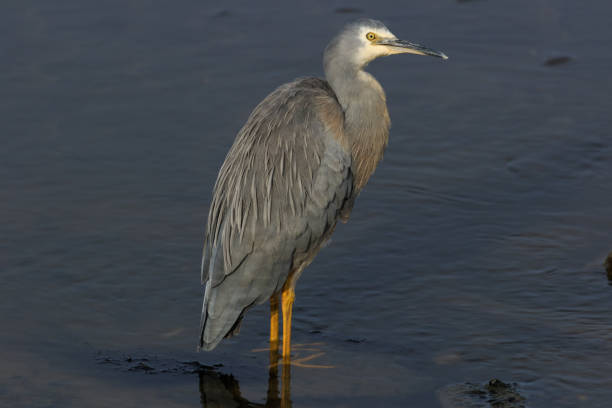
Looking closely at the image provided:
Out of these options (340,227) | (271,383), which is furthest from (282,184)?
(340,227)

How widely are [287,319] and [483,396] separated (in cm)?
147

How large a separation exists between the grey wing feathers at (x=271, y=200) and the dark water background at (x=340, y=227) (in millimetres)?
536

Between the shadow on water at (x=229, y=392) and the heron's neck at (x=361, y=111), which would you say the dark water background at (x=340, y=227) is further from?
the heron's neck at (x=361, y=111)

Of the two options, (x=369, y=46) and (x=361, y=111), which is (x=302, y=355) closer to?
(x=361, y=111)

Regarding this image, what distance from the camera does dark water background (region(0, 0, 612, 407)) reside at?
22.4 feet

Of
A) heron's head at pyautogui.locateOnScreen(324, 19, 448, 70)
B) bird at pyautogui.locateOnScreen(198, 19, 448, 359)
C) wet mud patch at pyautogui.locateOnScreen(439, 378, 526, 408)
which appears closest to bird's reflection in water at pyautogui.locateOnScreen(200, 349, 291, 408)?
bird at pyautogui.locateOnScreen(198, 19, 448, 359)

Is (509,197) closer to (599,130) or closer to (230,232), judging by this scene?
(599,130)

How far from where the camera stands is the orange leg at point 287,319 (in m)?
7.00

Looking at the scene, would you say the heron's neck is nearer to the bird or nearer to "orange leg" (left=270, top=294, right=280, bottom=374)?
the bird

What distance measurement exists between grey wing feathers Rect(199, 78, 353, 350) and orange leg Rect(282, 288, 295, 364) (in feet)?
0.85

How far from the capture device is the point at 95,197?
29.7 feet

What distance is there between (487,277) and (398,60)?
13.4 ft

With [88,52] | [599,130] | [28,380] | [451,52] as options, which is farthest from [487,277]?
[88,52]

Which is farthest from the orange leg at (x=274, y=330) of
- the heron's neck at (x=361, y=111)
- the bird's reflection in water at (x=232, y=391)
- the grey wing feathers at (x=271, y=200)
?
the heron's neck at (x=361, y=111)
